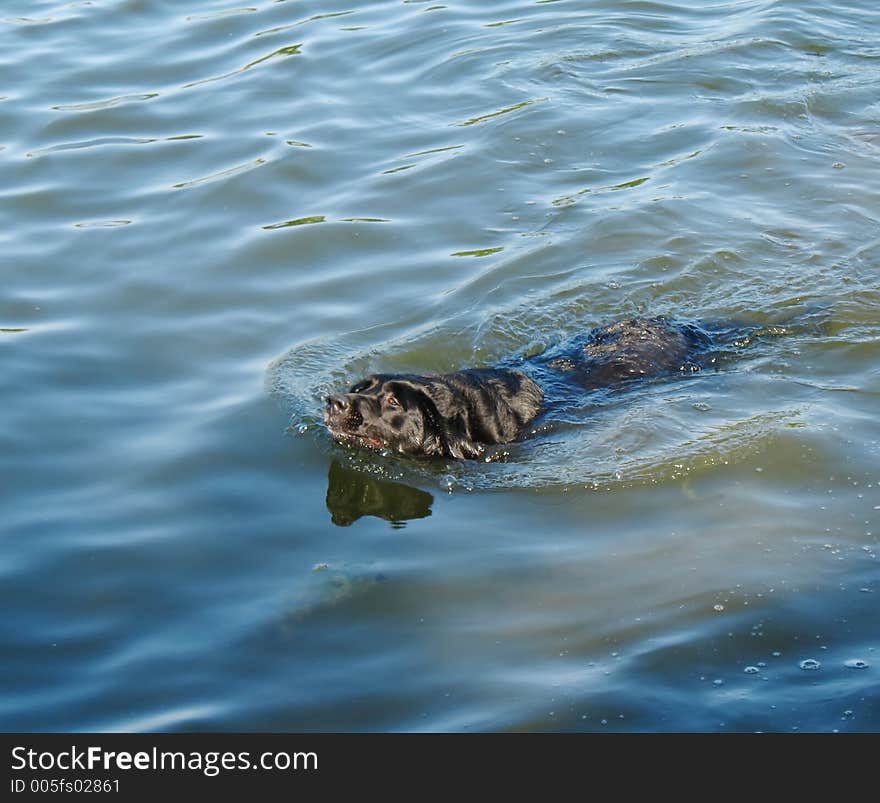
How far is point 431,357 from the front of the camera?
8.83 metres

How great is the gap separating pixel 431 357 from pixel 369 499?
1894mm

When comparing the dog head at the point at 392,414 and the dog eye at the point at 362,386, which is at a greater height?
the dog eye at the point at 362,386

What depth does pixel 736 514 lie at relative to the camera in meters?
6.73

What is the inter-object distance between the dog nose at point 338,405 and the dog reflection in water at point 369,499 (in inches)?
15.2

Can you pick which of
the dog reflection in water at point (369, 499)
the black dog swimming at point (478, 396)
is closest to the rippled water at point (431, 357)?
the dog reflection in water at point (369, 499)

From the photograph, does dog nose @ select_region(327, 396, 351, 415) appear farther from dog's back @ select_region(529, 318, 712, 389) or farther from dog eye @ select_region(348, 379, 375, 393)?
dog's back @ select_region(529, 318, 712, 389)

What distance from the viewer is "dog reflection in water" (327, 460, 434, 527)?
6.98 meters

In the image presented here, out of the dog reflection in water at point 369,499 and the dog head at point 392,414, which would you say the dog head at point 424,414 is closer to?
the dog head at point 392,414

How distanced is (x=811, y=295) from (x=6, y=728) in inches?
261

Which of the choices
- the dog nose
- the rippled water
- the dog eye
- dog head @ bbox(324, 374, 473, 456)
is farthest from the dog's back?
the dog nose

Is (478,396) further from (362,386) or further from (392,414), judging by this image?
(362,386)

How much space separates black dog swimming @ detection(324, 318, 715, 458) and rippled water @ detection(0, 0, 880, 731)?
0.16 meters

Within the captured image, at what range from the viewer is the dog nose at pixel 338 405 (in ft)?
23.6

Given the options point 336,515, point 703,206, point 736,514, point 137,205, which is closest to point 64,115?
point 137,205
